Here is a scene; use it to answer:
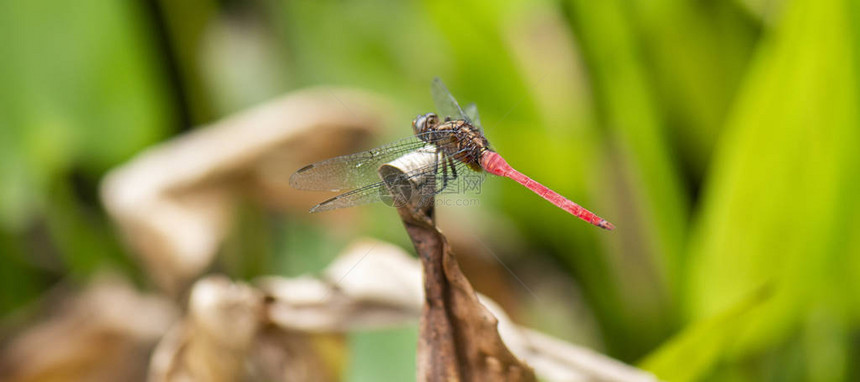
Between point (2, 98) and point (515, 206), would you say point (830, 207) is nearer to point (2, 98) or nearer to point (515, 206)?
point (515, 206)

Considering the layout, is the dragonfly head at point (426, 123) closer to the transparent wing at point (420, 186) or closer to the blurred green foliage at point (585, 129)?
the transparent wing at point (420, 186)

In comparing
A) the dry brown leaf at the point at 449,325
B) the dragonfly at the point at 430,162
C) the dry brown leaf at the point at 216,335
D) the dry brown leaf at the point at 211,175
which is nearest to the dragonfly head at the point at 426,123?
the dragonfly at the point at 430,162

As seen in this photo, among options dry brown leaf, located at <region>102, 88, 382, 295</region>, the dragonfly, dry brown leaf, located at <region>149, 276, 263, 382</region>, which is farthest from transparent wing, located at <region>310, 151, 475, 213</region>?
dry brown leaf, located at <region>102, 88, 382, 295</region>

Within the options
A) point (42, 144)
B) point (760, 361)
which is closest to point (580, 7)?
point (760, 361)

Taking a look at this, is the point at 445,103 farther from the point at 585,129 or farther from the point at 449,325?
the point at 585,129

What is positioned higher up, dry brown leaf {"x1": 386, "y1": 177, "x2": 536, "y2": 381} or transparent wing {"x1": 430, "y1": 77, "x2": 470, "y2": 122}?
transparent wing {"x1": 430, "y1": 77, "x2": 470, "y2": 122}

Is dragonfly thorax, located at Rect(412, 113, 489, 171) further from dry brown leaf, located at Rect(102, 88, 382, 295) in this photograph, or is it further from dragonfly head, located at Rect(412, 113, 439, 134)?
dry brown leaf, located at Rect(102, 88, 382, 295)

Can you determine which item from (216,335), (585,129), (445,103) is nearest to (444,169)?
(445,103)
